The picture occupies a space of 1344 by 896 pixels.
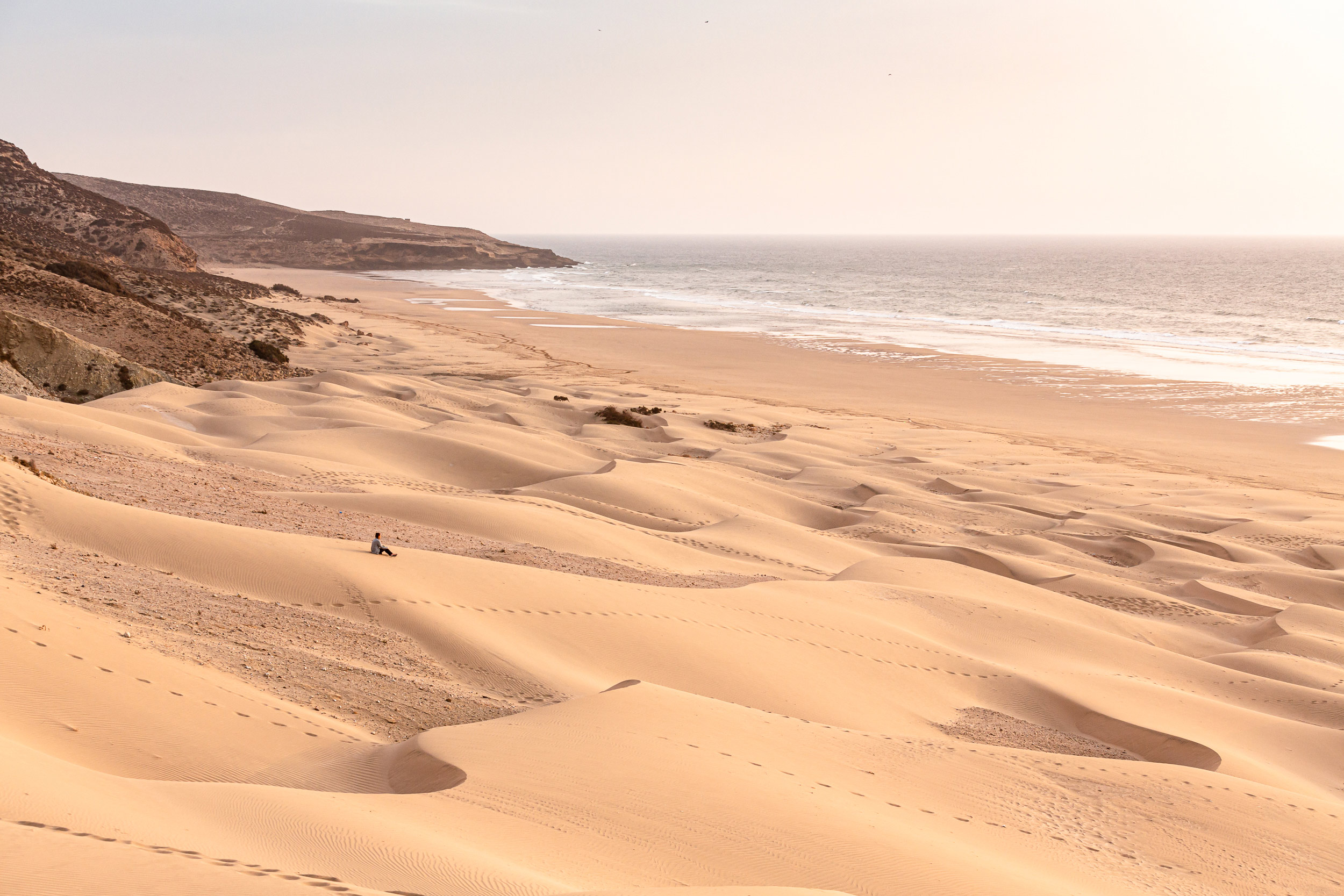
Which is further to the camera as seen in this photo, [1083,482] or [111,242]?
[111,242]

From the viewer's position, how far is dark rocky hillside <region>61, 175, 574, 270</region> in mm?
92000

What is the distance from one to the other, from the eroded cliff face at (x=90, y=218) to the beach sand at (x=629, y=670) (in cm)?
3233

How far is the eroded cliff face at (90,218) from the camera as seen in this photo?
4297 centimetres

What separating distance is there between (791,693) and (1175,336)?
42.0m

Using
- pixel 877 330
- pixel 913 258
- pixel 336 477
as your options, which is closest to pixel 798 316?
pixel 877 330

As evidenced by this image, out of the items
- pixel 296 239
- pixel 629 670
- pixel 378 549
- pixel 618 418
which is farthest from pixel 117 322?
pixel 296 239

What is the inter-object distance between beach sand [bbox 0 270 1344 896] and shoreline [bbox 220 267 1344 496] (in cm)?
432

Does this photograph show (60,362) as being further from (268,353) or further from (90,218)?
(90,218)

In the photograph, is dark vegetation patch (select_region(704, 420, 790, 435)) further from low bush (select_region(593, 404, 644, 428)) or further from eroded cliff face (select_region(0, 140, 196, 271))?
eroded cliff face (select_region(0, 140, 196, 271))

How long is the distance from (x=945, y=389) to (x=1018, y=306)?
3562cm

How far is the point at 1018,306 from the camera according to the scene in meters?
58.9

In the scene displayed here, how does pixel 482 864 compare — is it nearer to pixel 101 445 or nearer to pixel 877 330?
pixel 101 445

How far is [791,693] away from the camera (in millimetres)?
6898

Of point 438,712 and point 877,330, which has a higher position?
point 877,330
